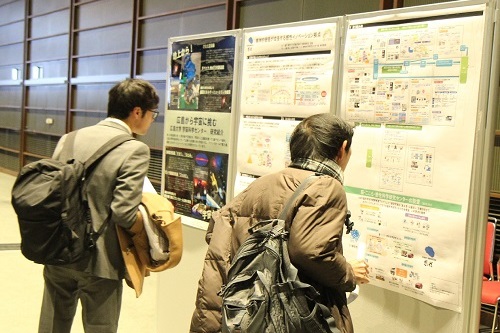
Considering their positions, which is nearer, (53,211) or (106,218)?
(53,211)

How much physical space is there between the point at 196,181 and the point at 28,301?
2.03 meters

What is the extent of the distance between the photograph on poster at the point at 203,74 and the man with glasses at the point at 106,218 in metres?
0.76

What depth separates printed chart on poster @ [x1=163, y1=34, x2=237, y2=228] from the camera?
3152 mm

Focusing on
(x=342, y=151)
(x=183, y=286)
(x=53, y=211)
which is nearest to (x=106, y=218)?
(x=53, y=211)

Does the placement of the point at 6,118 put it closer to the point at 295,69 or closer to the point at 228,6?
the point at 228,6

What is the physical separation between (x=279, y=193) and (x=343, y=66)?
3.16ft

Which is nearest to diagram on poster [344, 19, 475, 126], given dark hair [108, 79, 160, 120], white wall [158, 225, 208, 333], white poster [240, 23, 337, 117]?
white poster [240, 23, 337, 117]

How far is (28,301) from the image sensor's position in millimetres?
4414

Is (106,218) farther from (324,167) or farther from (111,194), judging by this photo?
(324,167)

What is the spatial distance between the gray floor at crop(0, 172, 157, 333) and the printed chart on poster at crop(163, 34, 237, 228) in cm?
120

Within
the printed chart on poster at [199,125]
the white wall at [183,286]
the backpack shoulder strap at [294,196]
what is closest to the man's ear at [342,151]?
the backpack shoulder strap at [294,196]

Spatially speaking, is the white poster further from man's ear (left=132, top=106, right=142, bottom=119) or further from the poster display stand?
man's ear (left=132, top=106, right=142, bottom=119)

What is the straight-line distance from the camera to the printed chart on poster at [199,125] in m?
3.15

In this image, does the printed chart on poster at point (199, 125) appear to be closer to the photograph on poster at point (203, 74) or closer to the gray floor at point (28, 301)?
the photograph on poster at point (203, 74)
